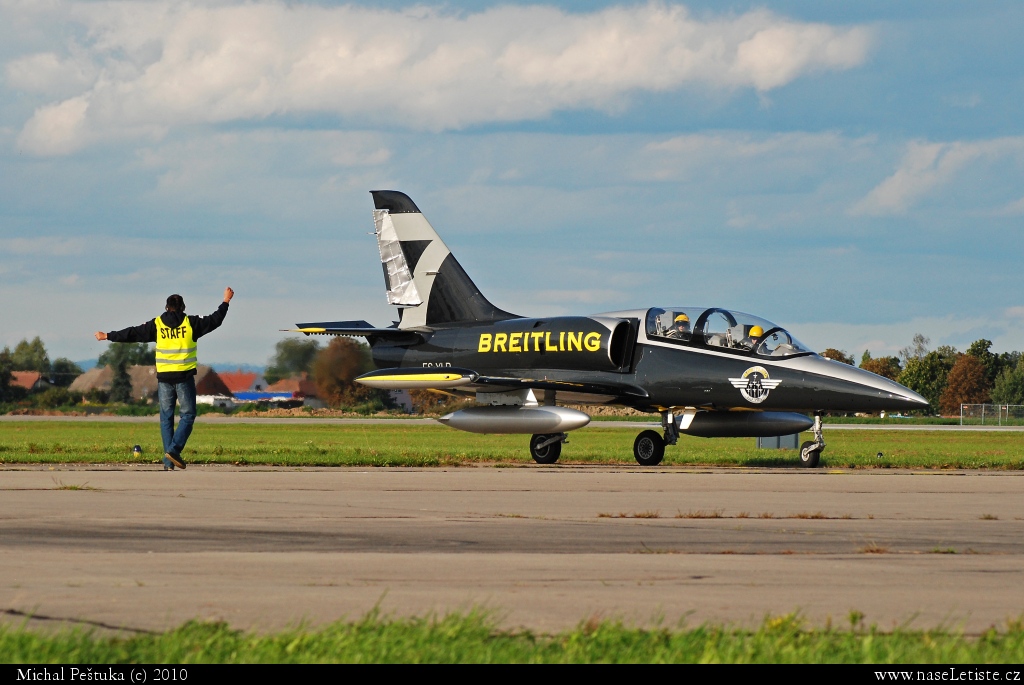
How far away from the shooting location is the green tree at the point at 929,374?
421 ft

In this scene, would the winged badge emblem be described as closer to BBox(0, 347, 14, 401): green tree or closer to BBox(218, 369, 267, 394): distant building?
BBox(218, 369, 267, 394): distant building

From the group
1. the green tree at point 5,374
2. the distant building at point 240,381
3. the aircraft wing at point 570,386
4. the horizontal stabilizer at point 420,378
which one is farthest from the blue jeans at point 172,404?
the green tree at point 5,374

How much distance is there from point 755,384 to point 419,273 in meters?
8.01

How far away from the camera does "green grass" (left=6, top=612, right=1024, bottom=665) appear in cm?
504

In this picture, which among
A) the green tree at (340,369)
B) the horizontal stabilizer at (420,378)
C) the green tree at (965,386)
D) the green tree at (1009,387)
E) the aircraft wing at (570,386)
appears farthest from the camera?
the green tree at (965,386)

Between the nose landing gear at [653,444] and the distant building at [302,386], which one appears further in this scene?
the distant building at [302,386]

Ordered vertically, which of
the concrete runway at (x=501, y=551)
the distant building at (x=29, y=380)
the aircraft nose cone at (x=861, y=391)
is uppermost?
the distant building at (x=29, y=380)

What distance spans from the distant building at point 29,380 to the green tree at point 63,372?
3.21ft

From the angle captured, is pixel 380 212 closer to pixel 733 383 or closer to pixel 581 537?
pixel 733 383

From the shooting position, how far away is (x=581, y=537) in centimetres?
942

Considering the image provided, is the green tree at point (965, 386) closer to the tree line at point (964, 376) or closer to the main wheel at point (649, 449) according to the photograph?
the tree line at point (964, 376)

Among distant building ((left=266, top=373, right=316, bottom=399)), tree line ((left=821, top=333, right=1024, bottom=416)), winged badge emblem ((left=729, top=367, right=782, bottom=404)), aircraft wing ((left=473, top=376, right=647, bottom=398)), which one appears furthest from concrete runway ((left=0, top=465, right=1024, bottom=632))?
tree line ((left=821, top=333, right=1024, bottom=416))

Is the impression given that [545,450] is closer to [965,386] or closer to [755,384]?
[755,384]

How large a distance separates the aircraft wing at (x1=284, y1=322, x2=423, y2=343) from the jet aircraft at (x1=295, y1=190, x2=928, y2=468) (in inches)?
3.9
